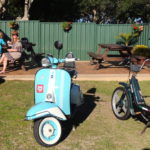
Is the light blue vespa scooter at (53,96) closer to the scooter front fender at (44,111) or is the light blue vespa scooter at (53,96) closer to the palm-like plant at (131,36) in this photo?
the scooter front fender at (44,111)

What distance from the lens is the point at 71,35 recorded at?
44.7ft

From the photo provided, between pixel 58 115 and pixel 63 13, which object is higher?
pixel 63 13

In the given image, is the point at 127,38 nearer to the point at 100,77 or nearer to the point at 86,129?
the point at 100,77

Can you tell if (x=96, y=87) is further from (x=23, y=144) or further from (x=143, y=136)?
(x=23, y=144)

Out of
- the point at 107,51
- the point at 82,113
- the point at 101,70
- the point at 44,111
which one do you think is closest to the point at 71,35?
the point at 107,51

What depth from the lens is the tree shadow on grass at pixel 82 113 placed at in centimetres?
546

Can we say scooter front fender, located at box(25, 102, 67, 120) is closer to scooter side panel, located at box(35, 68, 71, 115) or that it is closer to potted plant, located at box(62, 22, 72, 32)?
scooter side panel, located at box(35, 68, 71, 115)

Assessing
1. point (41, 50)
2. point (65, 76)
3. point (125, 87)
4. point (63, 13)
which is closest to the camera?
point (65, 76)

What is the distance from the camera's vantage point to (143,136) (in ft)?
17.1

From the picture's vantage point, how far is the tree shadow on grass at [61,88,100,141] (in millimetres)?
5455

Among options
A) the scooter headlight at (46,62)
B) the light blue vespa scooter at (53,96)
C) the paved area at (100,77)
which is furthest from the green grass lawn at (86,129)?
the paved area at (100,77)

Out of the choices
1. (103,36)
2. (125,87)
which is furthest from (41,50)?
(125,87)

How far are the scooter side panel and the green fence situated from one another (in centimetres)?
839

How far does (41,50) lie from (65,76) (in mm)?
8591
